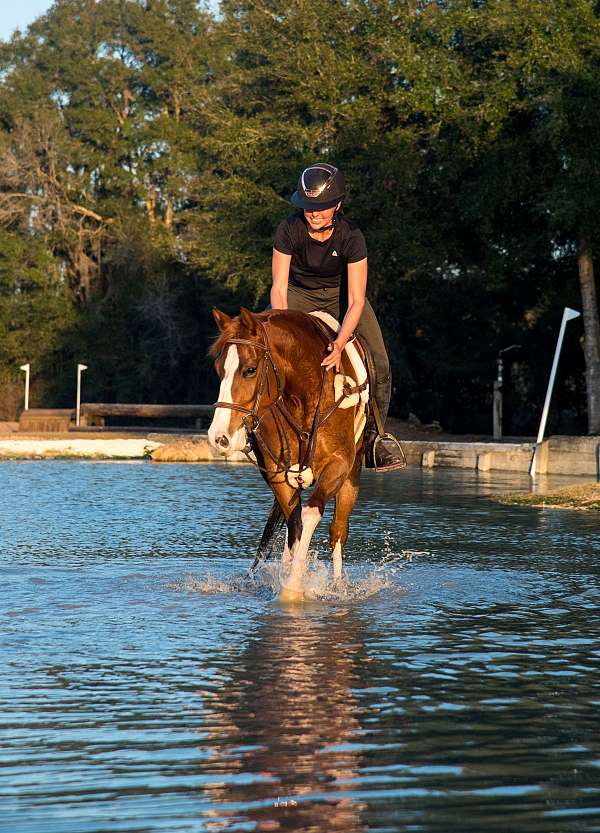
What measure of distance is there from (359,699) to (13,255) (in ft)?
190

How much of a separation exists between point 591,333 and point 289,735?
30.2 metres

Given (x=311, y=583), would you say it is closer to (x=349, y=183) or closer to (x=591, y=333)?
(x=591, y=333)

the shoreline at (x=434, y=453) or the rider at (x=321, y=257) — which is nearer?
the rider at (x=321, y=257)

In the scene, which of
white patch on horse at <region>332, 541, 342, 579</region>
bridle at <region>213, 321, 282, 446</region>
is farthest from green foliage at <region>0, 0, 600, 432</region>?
bridle at <region>213, 321, 282, 446</region>

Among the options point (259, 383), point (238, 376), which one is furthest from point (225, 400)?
point (259, 383)

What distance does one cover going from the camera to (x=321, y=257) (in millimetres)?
9867

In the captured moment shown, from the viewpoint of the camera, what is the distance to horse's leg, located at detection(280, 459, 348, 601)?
9.11 meters

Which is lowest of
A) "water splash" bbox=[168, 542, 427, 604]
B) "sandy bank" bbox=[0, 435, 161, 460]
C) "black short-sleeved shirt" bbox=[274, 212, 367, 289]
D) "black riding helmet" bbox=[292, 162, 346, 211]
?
"water splash" bbox=[168, 542, 427, 604]

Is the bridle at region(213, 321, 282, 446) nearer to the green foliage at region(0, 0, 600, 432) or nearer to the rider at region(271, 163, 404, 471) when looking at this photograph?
the rider at region(271, 163, 404, 471)

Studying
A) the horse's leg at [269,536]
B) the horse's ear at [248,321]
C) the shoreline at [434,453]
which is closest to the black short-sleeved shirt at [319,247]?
the horse's ear at [248,321]

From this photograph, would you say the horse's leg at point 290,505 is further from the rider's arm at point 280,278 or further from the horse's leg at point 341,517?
the rider's arm at point 280,278

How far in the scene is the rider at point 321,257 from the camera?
955cm

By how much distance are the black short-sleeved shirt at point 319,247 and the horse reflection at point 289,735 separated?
9.46ft

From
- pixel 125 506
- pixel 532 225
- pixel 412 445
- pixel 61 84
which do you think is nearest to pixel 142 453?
pixel 412 445
